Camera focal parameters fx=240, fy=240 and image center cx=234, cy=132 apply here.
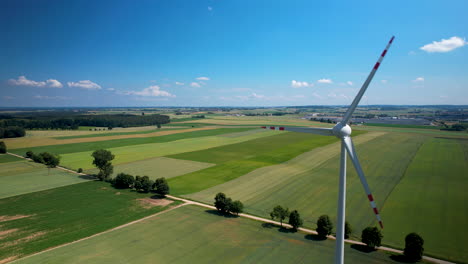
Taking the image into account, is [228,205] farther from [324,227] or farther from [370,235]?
[370,235]

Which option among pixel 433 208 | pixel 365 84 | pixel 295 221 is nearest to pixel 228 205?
pixel 295 221

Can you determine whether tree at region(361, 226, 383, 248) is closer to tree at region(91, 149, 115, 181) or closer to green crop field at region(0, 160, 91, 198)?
tree at region(91, 149, 115, 181)

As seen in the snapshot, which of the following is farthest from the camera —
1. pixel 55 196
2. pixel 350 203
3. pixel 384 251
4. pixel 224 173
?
pixel 224 173

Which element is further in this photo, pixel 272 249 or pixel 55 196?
pixel 55 196

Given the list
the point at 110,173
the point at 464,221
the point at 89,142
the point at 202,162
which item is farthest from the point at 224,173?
the point at 89,142

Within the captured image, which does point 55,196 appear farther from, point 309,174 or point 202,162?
point 309,174

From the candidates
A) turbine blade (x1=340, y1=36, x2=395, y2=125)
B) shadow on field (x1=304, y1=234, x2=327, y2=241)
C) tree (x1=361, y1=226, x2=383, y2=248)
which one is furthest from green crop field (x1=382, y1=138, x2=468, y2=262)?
turbine blade (x1=340, y1=36, x2=395, y2=125)

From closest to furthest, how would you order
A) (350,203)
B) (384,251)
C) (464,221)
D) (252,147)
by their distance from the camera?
(384,251)
(464,221)
(350,203)
(252,147)
